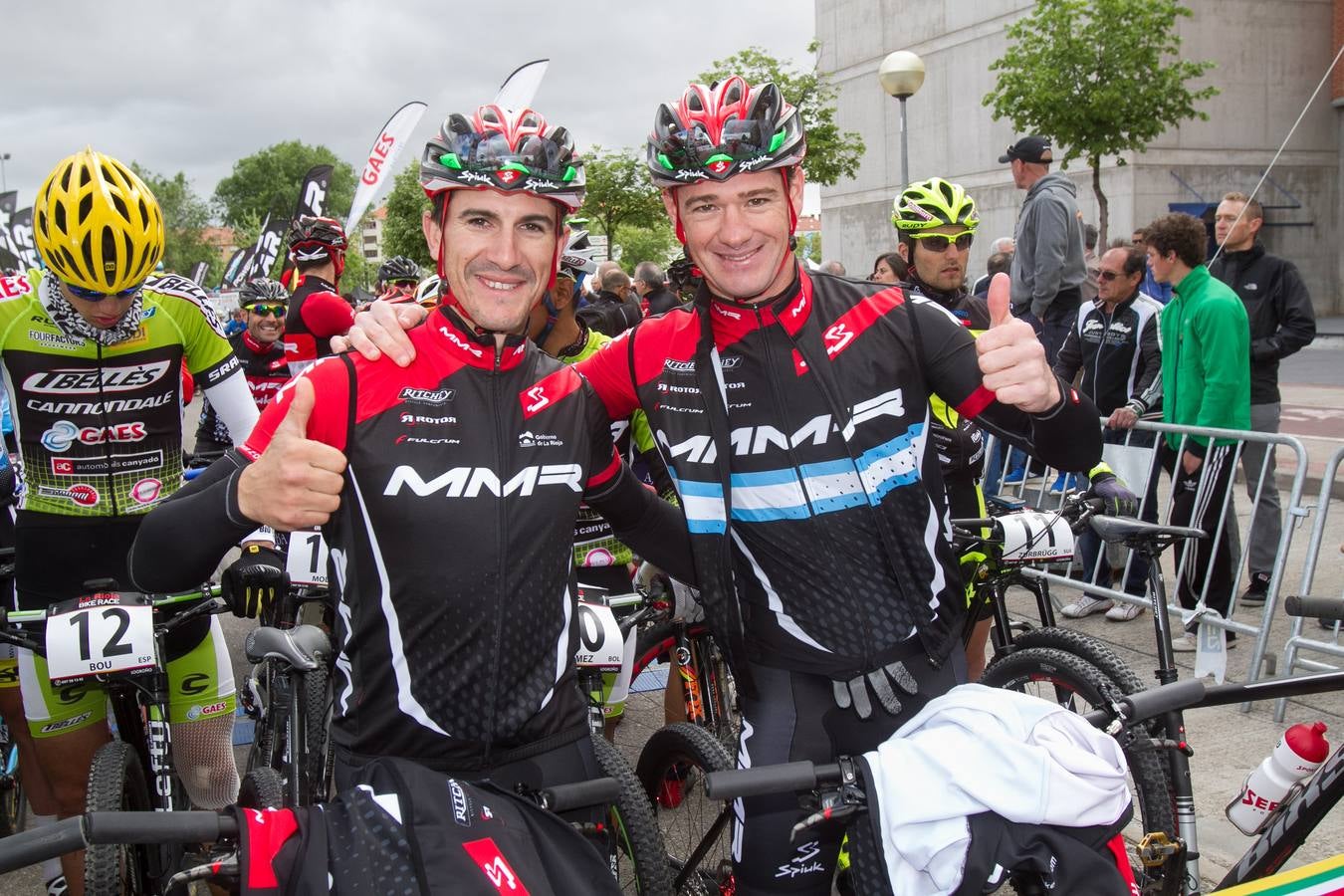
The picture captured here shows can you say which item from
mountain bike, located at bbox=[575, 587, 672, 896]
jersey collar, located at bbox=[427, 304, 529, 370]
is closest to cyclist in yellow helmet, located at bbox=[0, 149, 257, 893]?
mountain bike, located at bbox=[575, 587, 672, 896]

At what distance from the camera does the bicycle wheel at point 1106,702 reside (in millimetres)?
3291

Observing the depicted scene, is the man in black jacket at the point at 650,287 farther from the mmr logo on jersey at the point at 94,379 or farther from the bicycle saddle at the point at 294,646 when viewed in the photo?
the bicycle saddle at the point at 294,646

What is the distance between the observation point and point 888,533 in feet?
7.95

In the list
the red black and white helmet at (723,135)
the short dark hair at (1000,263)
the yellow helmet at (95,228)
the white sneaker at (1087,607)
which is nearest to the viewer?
the red black and white helmet at (723,135)

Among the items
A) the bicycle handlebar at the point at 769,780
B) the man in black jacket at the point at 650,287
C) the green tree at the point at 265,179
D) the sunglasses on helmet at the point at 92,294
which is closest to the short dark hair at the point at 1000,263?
the man in black jacket at the point at 650,287

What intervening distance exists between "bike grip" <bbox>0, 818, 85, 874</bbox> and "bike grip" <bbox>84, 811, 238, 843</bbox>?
2cm

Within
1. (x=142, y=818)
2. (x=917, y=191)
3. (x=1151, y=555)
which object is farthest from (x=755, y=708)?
(x=917, y=191)

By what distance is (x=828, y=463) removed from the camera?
8.00 ft

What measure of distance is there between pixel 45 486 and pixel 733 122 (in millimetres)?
2653

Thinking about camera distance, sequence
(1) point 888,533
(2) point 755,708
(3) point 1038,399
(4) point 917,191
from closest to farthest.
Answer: (3) point 1038,399 < (1) point 888,533 < (2) point 755,708 < (4) point 917,191

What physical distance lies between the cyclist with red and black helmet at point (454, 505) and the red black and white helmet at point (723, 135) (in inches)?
11.3

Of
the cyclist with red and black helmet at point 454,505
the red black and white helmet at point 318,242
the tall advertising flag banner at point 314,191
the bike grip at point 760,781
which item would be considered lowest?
the bike grip at point 760,781

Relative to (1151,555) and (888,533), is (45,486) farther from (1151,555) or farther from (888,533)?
(1151,555)

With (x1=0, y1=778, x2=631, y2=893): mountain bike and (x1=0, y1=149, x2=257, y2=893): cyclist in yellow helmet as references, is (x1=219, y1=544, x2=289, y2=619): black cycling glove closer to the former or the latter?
(x1=0, y1=149, x2=257, y2=893): cyclist in yellow helmet
